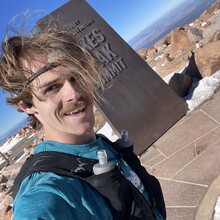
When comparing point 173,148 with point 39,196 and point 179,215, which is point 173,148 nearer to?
point 179,215

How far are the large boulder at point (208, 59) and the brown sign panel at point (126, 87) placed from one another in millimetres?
1489

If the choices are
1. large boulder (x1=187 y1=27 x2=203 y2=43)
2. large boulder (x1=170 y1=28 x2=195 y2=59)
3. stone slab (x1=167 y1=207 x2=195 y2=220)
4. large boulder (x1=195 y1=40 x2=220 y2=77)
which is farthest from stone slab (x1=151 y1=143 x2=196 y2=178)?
large boulder (x1=170 y1=28 x2=195 y2=59)

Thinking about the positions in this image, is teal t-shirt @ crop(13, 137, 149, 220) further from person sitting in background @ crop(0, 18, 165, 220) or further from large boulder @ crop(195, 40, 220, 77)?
large boulder @ crop(195, 40, 220, 77)

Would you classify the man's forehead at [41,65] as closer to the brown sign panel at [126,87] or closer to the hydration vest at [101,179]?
the hydration vest at [101,179]

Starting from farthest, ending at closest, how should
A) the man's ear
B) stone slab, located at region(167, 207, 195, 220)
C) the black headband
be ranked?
stone slab, located at region(167, 207, 195, 220) → the man's ear → the black headband

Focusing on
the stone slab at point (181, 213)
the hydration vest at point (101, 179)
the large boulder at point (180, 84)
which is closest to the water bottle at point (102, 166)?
the hydration vest at point (101, 179)

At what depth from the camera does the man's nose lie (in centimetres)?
155

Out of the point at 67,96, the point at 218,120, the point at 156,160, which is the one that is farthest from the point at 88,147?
the point at 218,120

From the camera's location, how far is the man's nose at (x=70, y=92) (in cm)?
155

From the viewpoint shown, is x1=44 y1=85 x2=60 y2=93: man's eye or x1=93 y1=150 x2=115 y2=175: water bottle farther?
x1=44 y1=85 x2=60 y2=93: man's eye

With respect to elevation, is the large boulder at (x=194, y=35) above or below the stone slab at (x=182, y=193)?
above

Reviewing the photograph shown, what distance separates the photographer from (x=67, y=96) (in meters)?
1.55

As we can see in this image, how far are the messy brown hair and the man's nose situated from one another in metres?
0.06

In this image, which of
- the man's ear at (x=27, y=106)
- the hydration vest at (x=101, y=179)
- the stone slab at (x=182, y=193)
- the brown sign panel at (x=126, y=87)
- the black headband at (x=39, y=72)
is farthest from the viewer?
the brown sign panel at (x=126, y=87)
